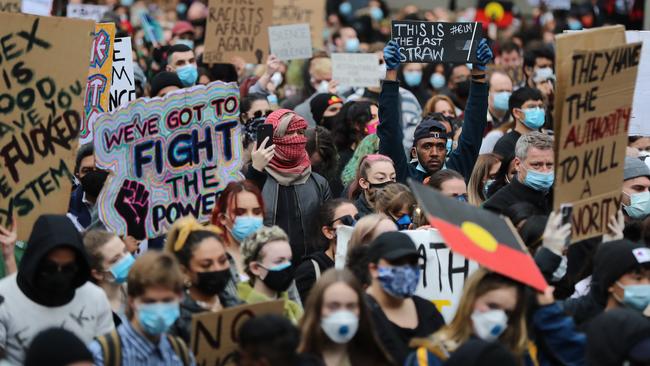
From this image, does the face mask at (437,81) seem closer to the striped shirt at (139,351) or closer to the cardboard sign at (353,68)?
the cardboard sign at (353,68)

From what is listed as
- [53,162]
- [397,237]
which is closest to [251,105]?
[53,162]

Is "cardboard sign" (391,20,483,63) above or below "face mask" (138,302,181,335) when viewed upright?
above

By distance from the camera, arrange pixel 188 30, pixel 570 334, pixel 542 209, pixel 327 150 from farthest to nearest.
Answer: pixel 188 30, pixel 327 150, pixel 542 209, pixel 570 334

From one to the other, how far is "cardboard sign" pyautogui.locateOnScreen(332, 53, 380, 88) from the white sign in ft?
19.1

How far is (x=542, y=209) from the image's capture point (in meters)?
8.79

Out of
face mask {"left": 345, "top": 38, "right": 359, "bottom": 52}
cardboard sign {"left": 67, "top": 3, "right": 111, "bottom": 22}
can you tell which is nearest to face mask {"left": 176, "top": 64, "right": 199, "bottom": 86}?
cardboard sign {"left": 67, "top": 3, "right": 111, "bottom": 22}

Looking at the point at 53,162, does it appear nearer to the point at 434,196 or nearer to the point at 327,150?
the point at 434,196

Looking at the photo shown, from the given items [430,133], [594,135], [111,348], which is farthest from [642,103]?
[111,348]

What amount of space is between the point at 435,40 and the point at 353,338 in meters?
4.47

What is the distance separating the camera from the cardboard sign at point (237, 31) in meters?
13.5

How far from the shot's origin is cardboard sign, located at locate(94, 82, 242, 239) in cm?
786

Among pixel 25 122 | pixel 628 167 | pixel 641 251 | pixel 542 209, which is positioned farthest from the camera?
pixel 628 167

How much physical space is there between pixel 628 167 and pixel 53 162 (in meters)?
3.85

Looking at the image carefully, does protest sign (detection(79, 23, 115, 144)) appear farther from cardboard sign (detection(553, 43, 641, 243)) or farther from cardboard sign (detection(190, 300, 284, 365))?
cardboard sign (detection(553, 43, 641, 243))
